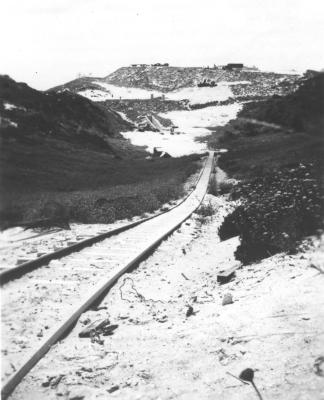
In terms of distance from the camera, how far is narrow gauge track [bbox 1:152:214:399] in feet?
13.1

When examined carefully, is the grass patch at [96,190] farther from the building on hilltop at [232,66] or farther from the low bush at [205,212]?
the building on hilltop at [232,66]

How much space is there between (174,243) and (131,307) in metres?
4.60

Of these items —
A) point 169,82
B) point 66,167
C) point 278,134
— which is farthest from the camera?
point 169,82

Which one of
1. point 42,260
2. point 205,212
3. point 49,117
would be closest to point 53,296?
point 42,260

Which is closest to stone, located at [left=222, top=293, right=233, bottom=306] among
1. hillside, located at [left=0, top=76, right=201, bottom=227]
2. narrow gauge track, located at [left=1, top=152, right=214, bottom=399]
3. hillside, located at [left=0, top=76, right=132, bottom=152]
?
narrow gauge track, located at [left=1, top=152, right=214, bottom=399]

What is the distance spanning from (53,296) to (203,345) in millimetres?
2355

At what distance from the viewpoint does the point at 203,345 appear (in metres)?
4.01

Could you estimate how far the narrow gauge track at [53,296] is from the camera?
398 cm

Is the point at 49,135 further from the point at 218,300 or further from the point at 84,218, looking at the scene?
the point at 218,300

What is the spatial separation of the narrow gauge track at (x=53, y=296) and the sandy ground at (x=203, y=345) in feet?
0.47

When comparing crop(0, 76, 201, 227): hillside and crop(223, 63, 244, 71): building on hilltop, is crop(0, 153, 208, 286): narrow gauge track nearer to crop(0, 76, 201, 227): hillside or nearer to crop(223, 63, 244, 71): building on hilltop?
crop(0, 76, 201, 227): hillside

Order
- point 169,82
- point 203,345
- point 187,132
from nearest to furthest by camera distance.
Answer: point 203,345 → point 187,132 → point 169,82

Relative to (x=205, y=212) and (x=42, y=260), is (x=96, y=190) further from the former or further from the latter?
(x=42, y=260)

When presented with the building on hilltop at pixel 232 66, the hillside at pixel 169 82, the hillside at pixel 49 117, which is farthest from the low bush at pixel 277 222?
the building on hilltop at pixel 232 66
